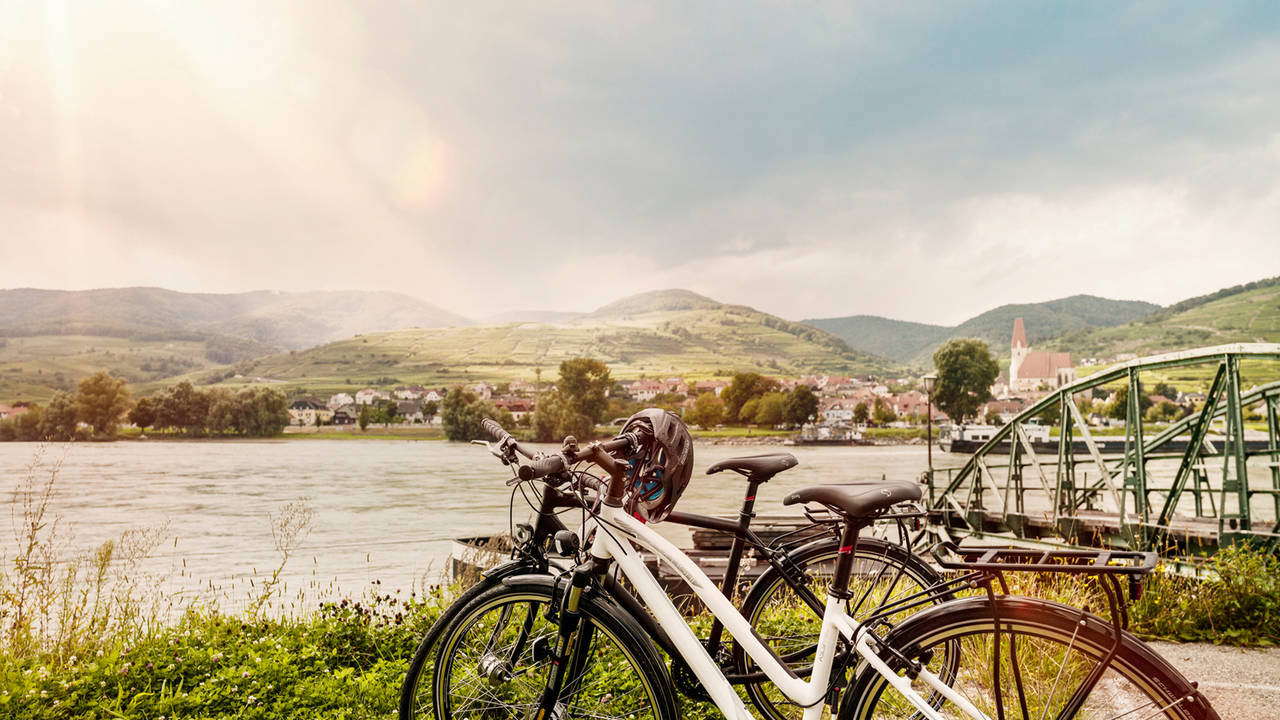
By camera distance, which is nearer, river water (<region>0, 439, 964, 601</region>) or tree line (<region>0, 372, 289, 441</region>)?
river water (<region>0, 439, 964, 601</region>)

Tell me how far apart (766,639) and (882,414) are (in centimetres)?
10857

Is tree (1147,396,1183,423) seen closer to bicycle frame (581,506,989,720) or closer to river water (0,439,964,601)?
river water (0,439,964,601)

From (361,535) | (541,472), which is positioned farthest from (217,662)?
(361,535)

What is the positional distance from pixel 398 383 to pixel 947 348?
87893 millimetres

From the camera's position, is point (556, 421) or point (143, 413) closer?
point (556, 421)

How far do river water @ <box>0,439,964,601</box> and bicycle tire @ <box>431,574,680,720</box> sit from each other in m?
3.46

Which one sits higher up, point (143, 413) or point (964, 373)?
point (964, 373)

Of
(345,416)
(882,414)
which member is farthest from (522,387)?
(882,414)

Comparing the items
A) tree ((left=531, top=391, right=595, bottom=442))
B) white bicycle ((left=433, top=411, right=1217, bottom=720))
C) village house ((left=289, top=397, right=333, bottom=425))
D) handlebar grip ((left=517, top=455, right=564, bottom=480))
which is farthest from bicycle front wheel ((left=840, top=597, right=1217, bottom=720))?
village house ((left=289, top=397, right=333, bottom=425))

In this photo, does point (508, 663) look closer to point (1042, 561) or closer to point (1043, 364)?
point (1042, 561)

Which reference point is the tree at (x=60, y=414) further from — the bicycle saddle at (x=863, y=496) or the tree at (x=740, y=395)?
the bicycle saddle at (x=863, y=496)

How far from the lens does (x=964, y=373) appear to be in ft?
277

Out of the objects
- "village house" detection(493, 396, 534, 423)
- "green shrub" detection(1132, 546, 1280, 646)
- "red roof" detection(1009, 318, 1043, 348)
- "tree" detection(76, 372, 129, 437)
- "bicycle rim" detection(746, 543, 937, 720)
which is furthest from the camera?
"red roof" detection(1009, 318, 1043, 348)

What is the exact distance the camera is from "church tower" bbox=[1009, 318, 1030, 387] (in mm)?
148250
